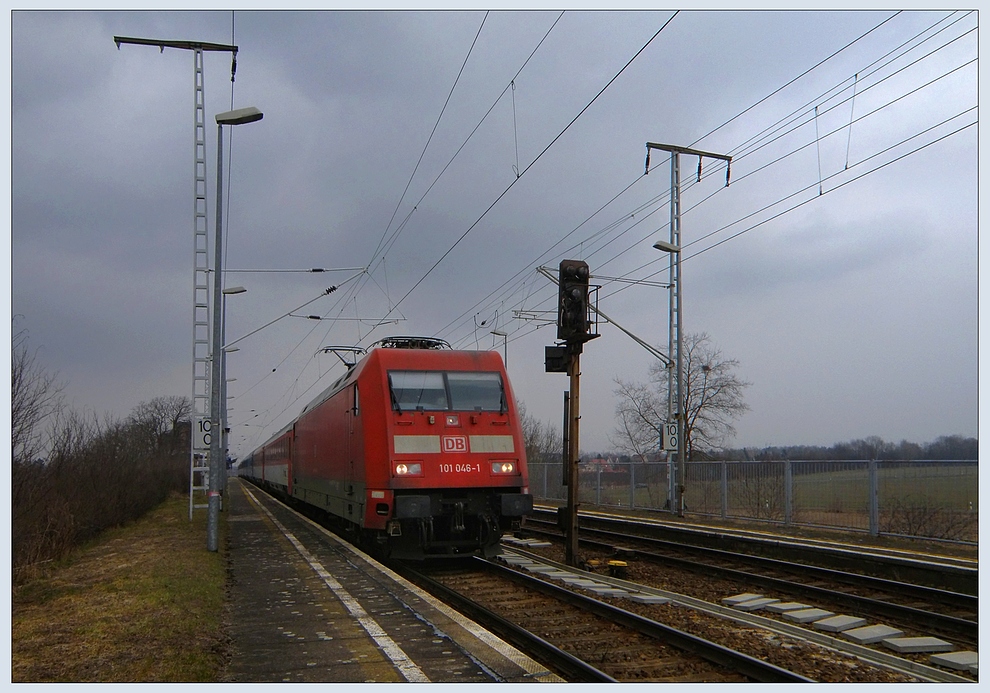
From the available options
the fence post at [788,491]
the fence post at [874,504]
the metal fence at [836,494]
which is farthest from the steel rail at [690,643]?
the fence post at [788,491]

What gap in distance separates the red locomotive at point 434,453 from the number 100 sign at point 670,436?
9990 mm

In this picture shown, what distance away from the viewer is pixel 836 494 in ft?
59.4

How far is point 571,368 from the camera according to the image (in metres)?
13.0

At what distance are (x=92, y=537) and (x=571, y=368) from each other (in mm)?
12786

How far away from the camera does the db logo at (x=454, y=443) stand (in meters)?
12.6

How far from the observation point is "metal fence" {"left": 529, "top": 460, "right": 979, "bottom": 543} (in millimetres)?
15398

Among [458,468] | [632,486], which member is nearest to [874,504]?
[458,468]

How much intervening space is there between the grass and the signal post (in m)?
5.35

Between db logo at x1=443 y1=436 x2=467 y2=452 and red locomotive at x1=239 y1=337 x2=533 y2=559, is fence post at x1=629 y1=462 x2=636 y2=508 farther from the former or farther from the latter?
db logo at x1=443 y1=436 x2=467 y2=452

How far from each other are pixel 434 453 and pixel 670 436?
38.1 ft

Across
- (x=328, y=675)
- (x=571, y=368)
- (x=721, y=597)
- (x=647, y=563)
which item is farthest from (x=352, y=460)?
(x=328, y=675)

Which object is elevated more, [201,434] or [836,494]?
[201,434]

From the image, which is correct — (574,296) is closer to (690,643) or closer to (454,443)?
(454,443)

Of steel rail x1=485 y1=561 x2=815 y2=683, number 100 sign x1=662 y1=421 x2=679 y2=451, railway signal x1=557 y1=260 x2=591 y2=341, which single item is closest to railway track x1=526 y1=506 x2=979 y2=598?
number 100 sign x1=662 y1=421 x2=679 y2=451
